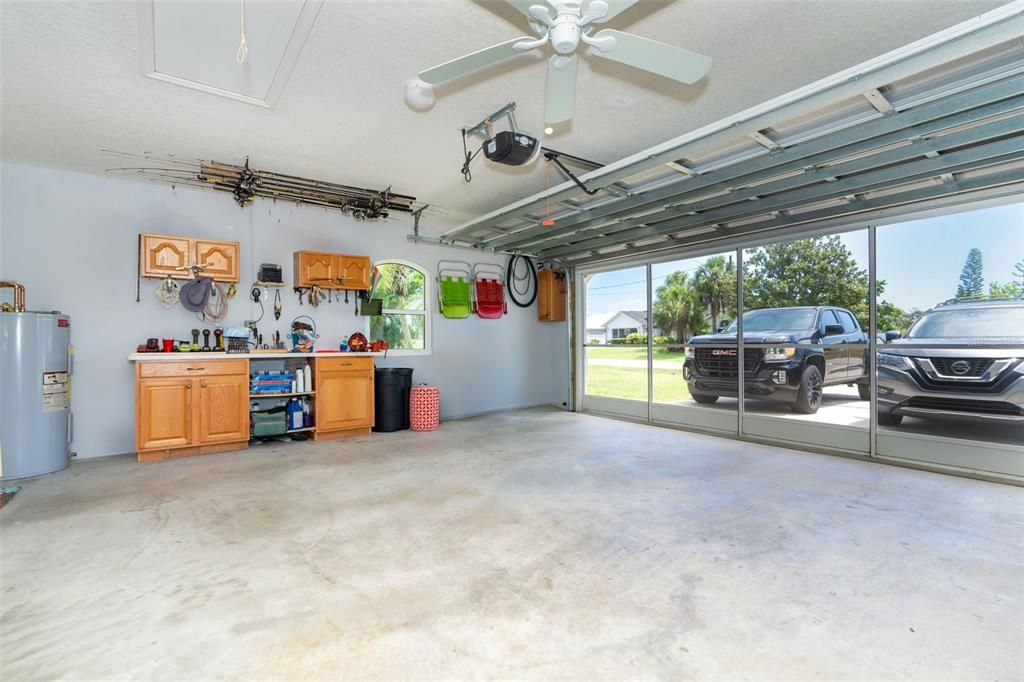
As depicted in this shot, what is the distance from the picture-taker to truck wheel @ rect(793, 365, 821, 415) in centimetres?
531

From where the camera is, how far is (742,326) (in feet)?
19.2

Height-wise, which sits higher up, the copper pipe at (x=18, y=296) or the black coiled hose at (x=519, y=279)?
the black coiled hose at (x=519, y=279)

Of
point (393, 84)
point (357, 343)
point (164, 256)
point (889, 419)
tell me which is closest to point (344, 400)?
point (357, 343)

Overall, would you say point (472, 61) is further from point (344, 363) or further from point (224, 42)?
point (344, 363)

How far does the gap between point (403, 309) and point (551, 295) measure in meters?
2.64

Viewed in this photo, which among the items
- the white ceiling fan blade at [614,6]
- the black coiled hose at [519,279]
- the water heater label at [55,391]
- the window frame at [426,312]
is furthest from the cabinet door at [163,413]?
the white ceiling fan blade at [614,6]

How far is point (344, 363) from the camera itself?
18.6 ft

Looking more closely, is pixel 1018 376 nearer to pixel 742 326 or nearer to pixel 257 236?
pixel 742 326

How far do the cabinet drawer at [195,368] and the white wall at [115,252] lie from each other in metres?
0.71

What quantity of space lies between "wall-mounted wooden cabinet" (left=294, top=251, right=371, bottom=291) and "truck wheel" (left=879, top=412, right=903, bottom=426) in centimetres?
611

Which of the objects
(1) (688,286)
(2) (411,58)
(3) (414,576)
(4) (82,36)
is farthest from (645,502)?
(4) (82,36)

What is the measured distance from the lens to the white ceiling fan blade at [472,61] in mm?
2176

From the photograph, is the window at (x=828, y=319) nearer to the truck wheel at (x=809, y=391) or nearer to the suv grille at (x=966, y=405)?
the truck wheel at (x=809, y=391)

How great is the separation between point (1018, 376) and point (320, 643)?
18.9 ft
